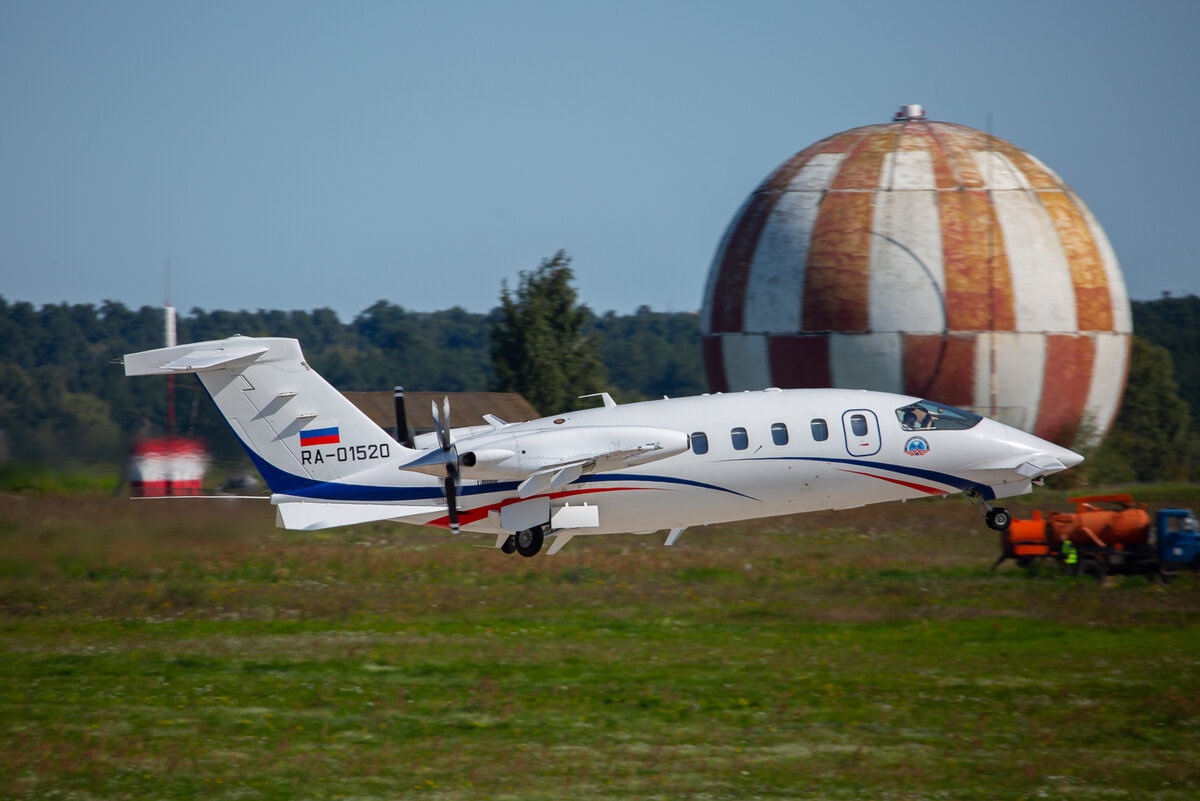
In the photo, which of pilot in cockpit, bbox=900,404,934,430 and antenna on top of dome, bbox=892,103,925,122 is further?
antenna on top of dome, bbox=892,103,925,122

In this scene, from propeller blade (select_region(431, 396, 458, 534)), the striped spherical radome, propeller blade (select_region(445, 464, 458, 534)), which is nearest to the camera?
propeller blade (select_region(431, 396, 458, 534))

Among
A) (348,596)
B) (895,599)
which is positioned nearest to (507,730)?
(348,596)

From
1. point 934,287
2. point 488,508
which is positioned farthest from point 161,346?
point 488,508

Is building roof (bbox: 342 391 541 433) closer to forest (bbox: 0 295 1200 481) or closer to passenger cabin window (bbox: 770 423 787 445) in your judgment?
forest (bbox: 0 295 1200 481)

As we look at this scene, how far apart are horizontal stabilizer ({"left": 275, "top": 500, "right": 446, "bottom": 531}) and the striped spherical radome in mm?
37479

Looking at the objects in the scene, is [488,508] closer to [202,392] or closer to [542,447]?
[542,447]

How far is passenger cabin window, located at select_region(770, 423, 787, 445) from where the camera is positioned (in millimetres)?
29109

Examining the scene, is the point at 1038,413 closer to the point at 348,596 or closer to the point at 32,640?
the point at 348,596

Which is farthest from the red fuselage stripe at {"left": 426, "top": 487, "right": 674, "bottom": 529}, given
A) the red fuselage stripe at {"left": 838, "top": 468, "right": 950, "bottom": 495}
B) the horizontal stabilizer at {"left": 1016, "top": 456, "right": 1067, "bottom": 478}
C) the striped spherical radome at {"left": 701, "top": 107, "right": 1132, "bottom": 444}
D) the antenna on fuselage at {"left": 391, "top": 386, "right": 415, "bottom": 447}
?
the striped spherical radome at {"left": 701, "top": 107, "right": 1132, "bottom": 444}

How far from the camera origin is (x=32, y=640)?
38.9m

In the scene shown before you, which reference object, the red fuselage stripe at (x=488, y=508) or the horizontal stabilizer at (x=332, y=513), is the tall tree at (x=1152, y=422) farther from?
the horizontal stabilizer at (x=332, y=513)

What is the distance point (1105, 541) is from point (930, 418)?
60.0ft

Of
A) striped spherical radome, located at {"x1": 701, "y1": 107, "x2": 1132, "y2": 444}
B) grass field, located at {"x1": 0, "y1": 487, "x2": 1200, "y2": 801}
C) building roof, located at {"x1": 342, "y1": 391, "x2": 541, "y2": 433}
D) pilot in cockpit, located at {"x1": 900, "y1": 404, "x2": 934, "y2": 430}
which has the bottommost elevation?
grass field, located at {"x1": 0, "y1": 487, "x2": 1200, "y2": 801}

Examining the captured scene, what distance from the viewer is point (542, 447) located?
27.4 meters
